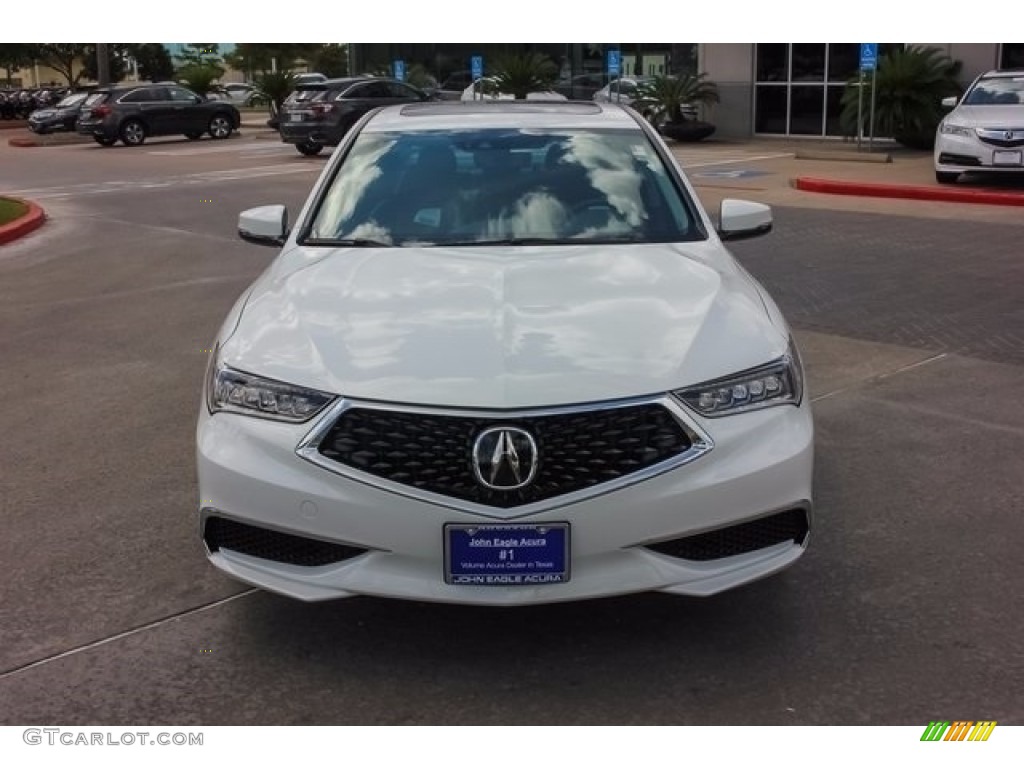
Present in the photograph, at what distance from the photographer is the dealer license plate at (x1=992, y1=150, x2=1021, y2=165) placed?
15773 millimetres

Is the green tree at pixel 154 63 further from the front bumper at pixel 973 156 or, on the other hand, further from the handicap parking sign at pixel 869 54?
the front bumper at pixel 973 156

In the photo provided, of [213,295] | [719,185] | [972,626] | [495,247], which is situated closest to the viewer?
[972,626]

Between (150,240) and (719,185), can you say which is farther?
(719,185)

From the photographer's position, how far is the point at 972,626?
3.89 meters

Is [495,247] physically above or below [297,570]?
above

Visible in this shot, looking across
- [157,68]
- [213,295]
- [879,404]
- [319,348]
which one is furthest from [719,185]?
[157,68]

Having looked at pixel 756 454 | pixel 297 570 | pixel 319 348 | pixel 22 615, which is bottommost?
pixel 22 615

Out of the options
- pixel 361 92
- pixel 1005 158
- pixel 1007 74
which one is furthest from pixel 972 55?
pixel 361 92

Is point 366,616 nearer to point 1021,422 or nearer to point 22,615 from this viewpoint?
point 22,615

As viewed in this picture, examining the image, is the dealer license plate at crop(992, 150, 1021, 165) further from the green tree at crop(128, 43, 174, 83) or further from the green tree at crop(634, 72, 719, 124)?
the green tree at crop(128, 43, 174, 83)

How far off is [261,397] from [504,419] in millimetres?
791

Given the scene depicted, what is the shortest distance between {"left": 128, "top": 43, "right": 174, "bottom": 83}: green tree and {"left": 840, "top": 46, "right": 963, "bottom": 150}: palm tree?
65.1m

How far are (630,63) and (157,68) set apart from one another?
58.6m

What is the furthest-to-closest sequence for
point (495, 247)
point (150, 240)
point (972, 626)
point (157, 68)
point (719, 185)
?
1. point (157, 68)
2. point (719, 185)
3. point (150, 240)
4. point (495, 247)
5. point (972, 626)
